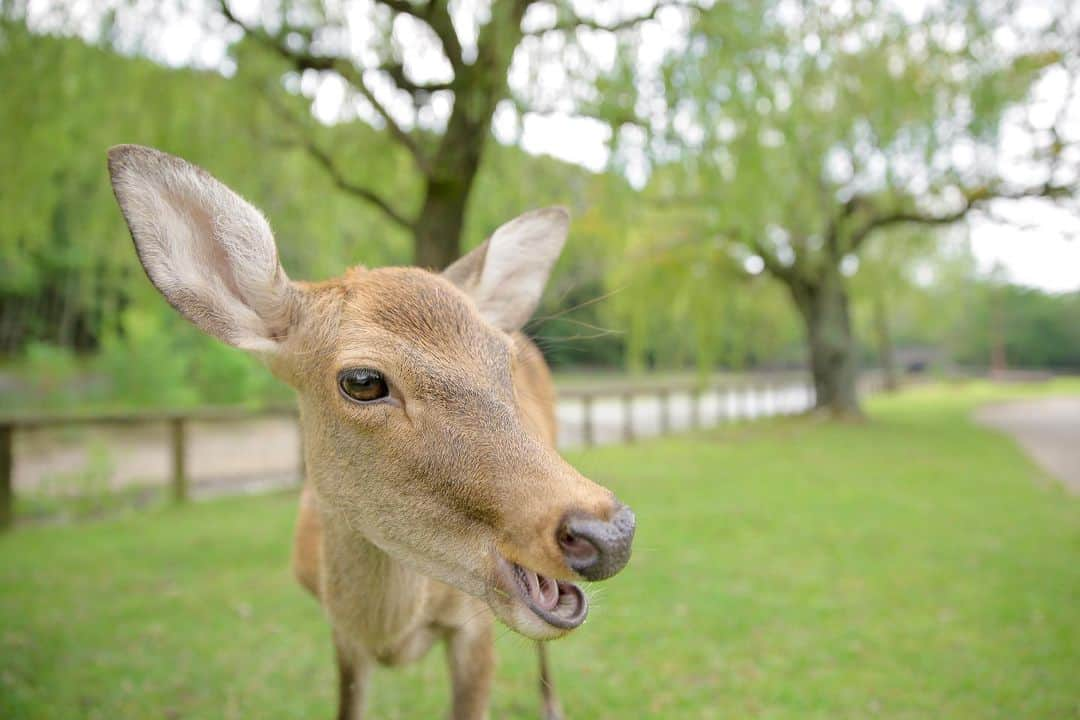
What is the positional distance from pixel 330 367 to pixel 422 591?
2.69 ft

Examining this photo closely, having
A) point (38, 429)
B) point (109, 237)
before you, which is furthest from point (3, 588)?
point (109, 237)

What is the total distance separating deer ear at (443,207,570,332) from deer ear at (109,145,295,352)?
2.18ft

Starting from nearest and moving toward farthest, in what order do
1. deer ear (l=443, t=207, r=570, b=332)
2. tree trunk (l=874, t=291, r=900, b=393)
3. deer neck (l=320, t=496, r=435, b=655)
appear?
1. deer neck (l=320, t=496, r=435, b=655)
2. deer ear (l=443, t=207, r=570, b=332)
3. tree trunk (l=874, t=291, r=900, b=393)

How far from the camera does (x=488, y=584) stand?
5.13 feet

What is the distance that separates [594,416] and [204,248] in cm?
1734

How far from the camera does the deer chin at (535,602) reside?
1473 mm

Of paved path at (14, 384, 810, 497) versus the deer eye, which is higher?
the deer eye

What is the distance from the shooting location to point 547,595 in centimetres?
152

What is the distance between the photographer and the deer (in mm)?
1486

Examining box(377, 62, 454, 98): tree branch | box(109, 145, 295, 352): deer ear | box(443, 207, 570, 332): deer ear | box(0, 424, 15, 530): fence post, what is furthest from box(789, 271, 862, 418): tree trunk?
box(109, 145, 295, 352): deer ear

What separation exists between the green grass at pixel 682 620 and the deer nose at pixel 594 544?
0.35 metres

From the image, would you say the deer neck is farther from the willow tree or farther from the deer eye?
the willow tree

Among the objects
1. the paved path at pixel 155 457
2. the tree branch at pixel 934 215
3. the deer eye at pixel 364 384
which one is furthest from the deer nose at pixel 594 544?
the tree branch at pixel 934 215

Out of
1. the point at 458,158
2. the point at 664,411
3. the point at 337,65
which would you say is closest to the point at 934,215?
the point at 664,411
